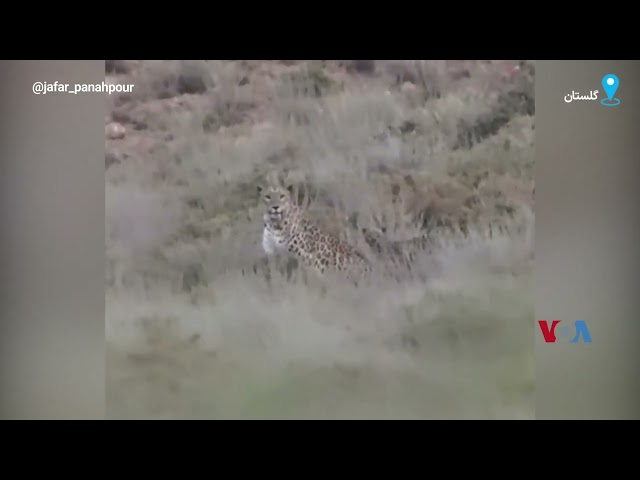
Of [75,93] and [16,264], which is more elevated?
[75,93]

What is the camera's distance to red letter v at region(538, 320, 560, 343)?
11.1ft

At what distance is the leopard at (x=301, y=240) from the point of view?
3.36 metres

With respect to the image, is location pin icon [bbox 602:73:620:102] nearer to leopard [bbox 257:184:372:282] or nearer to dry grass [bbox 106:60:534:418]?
dry grass [bbox 106:60:534:418]

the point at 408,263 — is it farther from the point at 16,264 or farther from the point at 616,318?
the point at 16,264

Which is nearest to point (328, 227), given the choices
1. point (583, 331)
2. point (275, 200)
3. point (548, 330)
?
point (275, 200)

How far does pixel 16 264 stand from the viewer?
132 inches

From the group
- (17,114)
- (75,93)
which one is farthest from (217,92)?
(17,114)

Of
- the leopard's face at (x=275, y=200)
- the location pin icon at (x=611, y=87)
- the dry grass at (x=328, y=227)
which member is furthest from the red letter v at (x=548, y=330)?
the leopard's face at (x=275, y=200)

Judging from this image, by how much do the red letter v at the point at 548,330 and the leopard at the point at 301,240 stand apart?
777 mm

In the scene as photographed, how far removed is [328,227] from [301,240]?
0.13 metres

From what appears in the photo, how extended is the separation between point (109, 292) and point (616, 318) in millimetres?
2177

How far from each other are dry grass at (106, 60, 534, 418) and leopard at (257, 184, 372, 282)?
6 cm

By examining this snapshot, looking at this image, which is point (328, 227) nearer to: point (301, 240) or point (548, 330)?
point (301, 240)

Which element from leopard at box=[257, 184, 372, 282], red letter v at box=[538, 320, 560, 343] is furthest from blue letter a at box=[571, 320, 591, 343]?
leopard at box=[257, 184, 372, 282]
